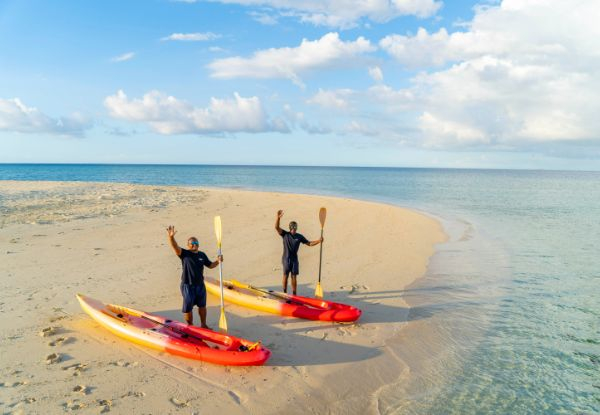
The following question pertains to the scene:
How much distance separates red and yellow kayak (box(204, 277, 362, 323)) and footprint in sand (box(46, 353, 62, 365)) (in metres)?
3.91

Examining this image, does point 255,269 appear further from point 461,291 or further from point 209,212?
point 209,212

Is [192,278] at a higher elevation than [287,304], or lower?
higher

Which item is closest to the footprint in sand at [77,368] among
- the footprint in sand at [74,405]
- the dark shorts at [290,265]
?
the footprint in sand at [74,405]

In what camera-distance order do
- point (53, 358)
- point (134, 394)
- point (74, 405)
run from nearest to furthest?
point (74, 405) < point (134, 394) < point (53, 358)

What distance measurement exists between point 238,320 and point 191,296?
60.6 inches

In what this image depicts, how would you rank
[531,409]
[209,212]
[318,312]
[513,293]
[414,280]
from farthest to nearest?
[209,212] < [414,280] < [513,293] < [318,312] < [531,409]

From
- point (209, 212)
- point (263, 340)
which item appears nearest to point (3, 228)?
point (209, 212)

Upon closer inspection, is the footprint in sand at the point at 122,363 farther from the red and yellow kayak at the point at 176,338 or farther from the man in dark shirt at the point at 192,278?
the man in dark shirt at the point at 192,278

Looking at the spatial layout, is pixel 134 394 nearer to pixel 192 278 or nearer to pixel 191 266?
pixel 192 278

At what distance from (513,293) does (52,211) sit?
23043mm

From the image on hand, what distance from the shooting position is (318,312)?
29.5 feet

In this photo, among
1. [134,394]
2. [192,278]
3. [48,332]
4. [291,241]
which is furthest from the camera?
[291,241]

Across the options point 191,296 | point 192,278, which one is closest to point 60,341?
point 191,296

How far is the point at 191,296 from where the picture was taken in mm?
7957
